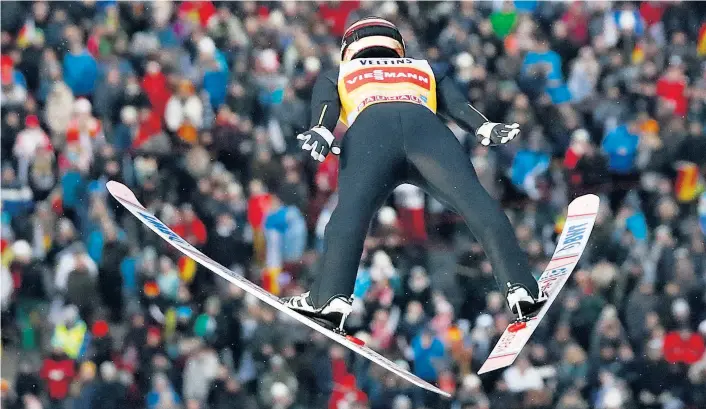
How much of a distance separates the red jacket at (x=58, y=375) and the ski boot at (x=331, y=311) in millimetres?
3326

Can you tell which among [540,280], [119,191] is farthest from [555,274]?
[119,191]

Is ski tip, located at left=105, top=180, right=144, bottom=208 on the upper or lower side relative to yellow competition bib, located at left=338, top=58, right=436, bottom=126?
lower

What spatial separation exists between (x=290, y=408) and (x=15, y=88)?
307cm

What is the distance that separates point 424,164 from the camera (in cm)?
848

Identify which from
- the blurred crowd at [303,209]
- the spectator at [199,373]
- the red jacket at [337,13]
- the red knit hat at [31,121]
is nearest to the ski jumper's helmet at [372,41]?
the blurred crowd at [303,209]

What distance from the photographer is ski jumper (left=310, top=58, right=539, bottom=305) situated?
8391 millimetres

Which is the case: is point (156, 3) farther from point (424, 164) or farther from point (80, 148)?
point (424, 164)

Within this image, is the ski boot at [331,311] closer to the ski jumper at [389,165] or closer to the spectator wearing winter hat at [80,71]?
the ski jumper at [389,165]

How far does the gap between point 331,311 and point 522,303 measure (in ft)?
2.84

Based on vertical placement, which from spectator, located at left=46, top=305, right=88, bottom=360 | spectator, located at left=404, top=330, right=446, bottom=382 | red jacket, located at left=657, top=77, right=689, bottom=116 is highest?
red jacket, located at left=657, top=77, right=689, bottom=116

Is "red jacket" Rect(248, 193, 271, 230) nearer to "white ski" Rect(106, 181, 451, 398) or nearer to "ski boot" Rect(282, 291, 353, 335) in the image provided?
"white ski" Rect(106, 181, 451, 398)

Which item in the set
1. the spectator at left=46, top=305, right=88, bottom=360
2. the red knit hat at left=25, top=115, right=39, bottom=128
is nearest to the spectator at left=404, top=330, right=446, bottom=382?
the spectator at left=46, top=305, right=88, bottom=360

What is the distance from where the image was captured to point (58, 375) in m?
11.5

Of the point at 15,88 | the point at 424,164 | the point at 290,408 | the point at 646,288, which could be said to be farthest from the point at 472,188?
the point at 15,88
